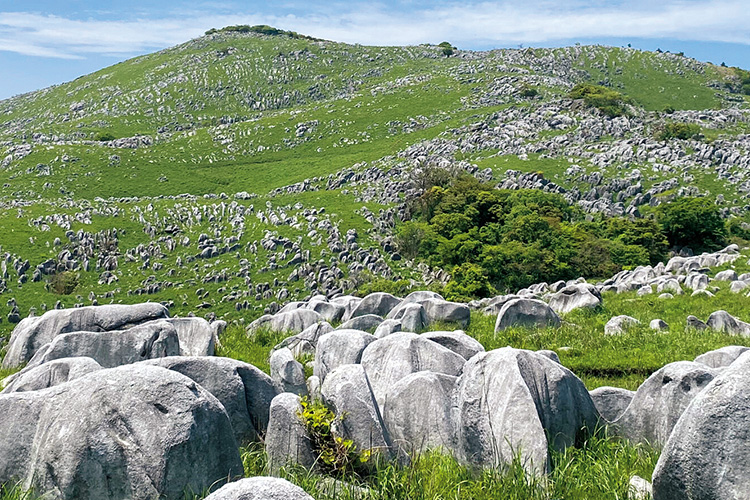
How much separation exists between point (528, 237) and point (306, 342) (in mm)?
47809

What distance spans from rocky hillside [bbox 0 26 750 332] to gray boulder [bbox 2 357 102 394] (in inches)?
1660

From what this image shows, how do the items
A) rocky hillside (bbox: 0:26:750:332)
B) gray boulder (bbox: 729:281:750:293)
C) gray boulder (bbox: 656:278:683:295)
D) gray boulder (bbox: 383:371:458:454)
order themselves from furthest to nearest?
rocky hillside (bbox: 0:26:750:332) → gray boulder (bbox: 656:278:683:295) → gray boulder (bbox: 729:281:750:293) → gray boulder (bbox: 383:371:458:454)

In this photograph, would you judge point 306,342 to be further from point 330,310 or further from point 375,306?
point 330,310

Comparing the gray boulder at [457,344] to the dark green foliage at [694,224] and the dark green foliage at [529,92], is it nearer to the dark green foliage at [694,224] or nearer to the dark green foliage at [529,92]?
the dark green foliage at [694,224]

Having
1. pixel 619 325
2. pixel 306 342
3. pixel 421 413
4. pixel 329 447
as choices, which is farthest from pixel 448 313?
pixel 329 447

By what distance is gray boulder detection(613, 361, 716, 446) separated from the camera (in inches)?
352

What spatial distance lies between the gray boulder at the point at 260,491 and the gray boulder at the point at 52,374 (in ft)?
21.3

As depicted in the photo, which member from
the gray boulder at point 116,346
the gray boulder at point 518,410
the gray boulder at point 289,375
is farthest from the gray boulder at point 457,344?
the gray boulder at point 116,346

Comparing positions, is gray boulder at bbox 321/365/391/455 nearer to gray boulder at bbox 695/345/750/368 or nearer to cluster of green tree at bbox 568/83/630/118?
gray boulder at bbox 695/345/750/368

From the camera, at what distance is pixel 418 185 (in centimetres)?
8338

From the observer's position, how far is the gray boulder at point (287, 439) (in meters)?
8.12

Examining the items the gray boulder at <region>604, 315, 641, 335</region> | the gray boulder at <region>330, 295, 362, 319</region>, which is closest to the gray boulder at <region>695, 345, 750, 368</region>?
the gray boulder at <region>604, 315, 641, 335</region>

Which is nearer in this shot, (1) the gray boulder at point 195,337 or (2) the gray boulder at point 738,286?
(1) the gray boulder at point 195,337

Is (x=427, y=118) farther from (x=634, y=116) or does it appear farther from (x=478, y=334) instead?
(x=478, y=334)
